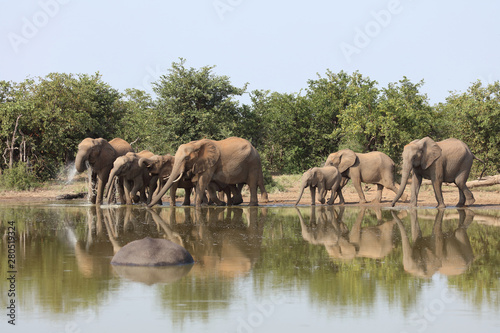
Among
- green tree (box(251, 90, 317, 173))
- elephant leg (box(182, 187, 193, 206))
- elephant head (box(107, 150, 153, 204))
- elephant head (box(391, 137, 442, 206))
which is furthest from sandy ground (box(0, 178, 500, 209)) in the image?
green tree (box(251, 90, 317, 173))

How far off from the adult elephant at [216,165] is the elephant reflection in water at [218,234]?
3.67 feet

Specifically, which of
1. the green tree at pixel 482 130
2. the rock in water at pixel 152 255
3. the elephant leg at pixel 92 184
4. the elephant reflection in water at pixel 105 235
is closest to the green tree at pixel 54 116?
the elephant leg at pixel 92 184

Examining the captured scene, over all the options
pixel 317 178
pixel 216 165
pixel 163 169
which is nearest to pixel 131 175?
pixel 163 169

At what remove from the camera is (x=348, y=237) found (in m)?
14.7

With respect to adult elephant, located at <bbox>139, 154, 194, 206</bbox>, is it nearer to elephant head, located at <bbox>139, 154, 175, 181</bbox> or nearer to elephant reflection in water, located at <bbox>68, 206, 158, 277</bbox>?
elephant head, located at <bbox>139, 154, 175, 181</bbox>

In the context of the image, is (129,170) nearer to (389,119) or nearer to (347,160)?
(347,160)

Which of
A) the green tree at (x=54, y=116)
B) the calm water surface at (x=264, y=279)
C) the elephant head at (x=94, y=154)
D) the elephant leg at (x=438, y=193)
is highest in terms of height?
the green tree at (x=54, y=116)

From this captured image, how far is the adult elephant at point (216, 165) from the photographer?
23.3m

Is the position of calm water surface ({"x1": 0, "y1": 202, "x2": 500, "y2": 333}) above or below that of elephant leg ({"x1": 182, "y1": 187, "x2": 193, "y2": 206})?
below

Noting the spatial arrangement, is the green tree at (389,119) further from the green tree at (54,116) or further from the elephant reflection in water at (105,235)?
the elephant reflection in water at (105,235)

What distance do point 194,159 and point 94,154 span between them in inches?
143

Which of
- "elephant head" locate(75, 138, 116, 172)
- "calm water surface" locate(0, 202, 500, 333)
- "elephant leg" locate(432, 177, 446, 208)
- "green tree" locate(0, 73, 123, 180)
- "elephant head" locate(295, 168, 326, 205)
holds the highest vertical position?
"green tree" locate(0, 73, 123, 180)

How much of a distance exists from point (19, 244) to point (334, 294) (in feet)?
23.0

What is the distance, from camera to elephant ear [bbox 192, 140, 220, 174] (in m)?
23.7
